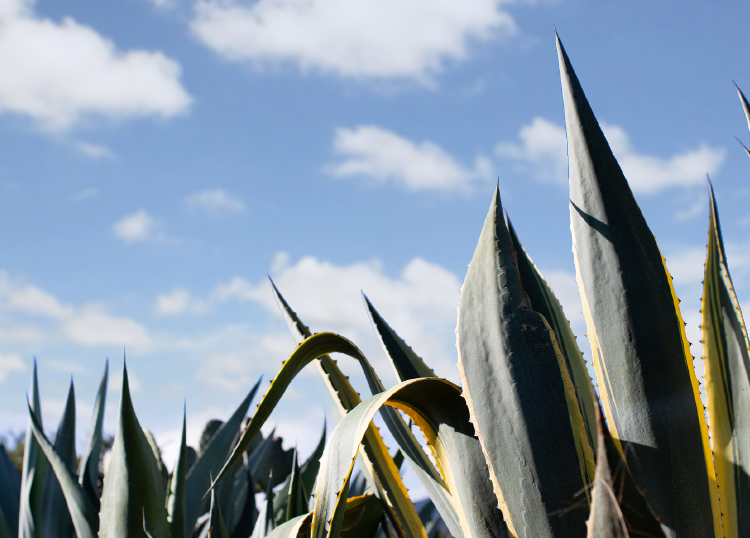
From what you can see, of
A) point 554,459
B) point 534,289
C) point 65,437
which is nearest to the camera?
point 554,459

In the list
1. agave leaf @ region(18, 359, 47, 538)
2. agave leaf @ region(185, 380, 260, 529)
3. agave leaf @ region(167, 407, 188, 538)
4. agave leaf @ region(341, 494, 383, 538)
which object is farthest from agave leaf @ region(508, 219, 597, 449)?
agave leaf @ region(18, 359, 47, 538)


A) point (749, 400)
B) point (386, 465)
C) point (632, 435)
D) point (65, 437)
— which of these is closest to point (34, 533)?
point (65, 437)

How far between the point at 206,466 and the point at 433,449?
882 mm

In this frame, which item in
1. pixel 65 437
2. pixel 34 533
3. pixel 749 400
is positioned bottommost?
pixel 34 533

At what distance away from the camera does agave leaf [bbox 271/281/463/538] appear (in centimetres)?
90

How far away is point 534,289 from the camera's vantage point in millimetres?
891

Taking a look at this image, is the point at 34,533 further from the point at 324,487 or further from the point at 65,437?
the point at 324,487

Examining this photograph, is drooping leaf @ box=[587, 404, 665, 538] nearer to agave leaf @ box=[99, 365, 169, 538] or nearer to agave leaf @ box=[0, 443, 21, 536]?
agave leaf @ box=[99, 365, 169, 538]

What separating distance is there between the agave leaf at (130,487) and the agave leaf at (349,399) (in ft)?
1.30

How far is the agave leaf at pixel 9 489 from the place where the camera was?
5.49 feet

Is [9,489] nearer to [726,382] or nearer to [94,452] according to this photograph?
[94,452]

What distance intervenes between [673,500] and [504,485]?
20cm

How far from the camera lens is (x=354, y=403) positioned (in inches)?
40.3

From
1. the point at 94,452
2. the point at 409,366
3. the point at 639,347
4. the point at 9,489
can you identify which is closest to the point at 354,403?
the point at 409,366
